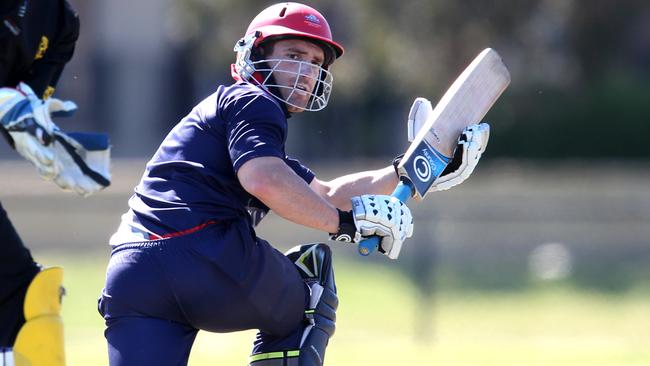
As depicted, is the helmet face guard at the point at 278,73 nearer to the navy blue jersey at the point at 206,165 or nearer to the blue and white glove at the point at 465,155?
the navy blue jersey at the point at 206,165

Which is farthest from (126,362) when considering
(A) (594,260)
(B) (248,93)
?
(A) (594,260)

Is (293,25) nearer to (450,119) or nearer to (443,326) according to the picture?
(450,119)

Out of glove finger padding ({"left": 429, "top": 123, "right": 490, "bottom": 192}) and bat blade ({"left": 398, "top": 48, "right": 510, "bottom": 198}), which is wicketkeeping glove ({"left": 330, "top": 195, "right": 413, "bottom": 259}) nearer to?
bat blade ({"left": 398, "top": 48, "right": 510, "bottom": 198})

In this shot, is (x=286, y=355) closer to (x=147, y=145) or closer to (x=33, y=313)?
(x=33, y=313)

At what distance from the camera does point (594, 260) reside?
13.0 m

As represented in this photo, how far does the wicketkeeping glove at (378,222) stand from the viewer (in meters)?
4.46

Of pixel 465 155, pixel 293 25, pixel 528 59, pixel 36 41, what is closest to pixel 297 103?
pixel 293 25

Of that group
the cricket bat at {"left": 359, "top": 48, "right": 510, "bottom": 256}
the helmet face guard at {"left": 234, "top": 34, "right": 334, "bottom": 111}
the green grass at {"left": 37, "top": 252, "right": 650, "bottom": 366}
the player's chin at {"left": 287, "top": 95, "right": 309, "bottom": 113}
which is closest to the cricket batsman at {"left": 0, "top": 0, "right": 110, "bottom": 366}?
the helmet face guard at {"left": 234, "top": 34, "right": 334, "bottom": 111}

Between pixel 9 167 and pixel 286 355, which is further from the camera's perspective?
pixel 9 167

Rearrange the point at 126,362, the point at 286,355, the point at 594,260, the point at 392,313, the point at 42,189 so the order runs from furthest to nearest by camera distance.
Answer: the point at 42,189
the point at 594,260
the point at 392,313
the point at 286,355
the point at 126,362

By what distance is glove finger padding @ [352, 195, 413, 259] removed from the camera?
4.46 m

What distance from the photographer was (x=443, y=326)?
34.6 feet

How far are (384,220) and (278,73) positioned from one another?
79cm

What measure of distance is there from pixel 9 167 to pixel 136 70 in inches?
427
